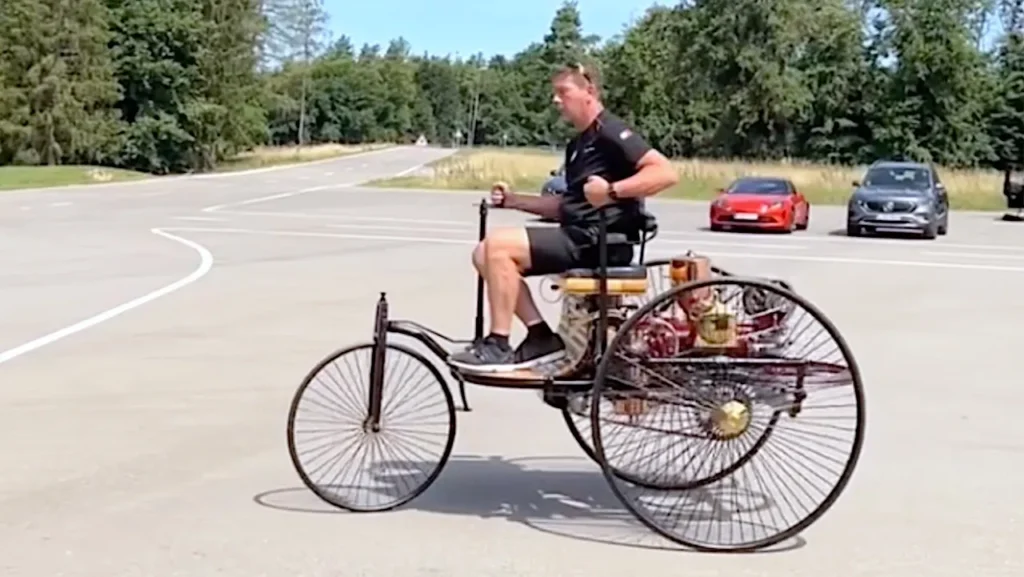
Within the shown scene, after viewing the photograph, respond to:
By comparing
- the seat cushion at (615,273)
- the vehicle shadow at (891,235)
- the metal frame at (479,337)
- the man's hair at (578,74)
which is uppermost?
the man's hair at (578,74)

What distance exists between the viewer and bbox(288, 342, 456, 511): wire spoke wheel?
6.44 m

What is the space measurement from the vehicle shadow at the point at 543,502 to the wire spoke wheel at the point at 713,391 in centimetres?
9

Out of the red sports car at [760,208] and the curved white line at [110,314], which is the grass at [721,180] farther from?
the curved white line at [110,314]

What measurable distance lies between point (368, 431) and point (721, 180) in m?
48.7

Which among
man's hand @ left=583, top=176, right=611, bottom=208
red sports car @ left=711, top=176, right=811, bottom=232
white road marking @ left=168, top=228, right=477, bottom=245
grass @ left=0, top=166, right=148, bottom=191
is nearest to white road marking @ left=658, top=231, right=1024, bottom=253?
red sports car @ left=711, top=176, right=811, bottom=232

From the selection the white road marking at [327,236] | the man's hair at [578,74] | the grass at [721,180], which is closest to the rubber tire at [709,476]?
the man's hair at [578,74]

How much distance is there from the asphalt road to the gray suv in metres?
11.0

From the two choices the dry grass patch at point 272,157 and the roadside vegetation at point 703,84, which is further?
the dry grass patch at point 272,157

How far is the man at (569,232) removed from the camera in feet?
19.9

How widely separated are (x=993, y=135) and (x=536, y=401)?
75953 mm

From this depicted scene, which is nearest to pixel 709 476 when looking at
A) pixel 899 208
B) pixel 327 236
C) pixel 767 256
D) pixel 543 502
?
pixel 543 502

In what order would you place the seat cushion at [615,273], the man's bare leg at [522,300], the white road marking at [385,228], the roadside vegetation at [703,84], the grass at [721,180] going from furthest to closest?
the roadside vegetation at [703,84] < the grass at [721,180] < the white road marking at [385,228] < the man's bare leg at [522,300] < the seat cushion at [615,273]

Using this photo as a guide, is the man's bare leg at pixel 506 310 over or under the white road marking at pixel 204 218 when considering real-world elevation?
over

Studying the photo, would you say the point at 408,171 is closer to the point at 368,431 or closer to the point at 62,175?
the point at 62,175
